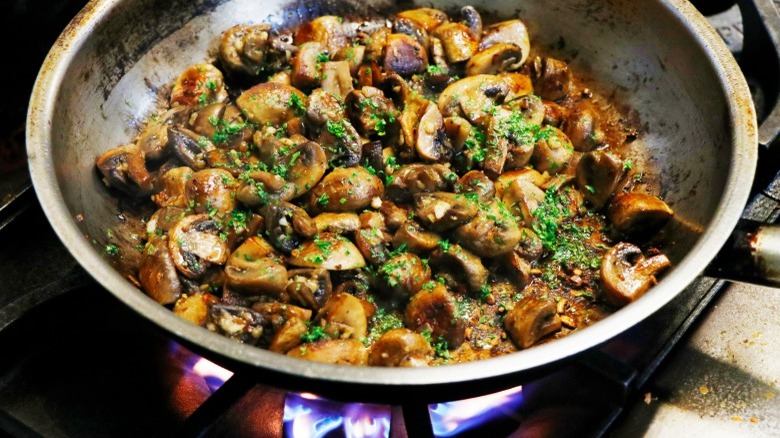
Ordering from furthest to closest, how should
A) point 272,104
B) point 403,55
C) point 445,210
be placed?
point 403,55, point 272,104, point 445,210

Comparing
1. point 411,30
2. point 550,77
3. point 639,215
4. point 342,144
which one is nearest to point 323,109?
point 342,144

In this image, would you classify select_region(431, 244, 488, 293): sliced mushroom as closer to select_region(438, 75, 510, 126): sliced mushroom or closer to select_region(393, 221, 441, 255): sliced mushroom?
select_region(393, 221, 441, 255): sliced mushroom

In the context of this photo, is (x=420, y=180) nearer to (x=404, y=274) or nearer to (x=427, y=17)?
(x=404, y=274)

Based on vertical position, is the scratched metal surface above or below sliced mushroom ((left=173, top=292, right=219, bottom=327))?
below

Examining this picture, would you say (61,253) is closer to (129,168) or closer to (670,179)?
(129,168)

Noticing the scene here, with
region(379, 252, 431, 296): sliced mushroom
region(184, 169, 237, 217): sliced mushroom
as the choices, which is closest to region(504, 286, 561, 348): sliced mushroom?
region(379, 252, 431, 296): sliced mushroom

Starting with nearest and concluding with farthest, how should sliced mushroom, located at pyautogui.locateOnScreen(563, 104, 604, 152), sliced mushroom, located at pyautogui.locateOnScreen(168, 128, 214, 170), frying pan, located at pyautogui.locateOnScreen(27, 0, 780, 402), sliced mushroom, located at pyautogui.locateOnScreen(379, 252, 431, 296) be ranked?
frying pan, located at pyautogui.locateOnScreen(27, 0, 780, 402) < sliced mushroom, located at pyautogui.locateOnScreen(379, 252, 431, 296) < sliced mushroom, located at pyautogui.locateOnScreen(168, 128, 214, 170) < sliced mushroom, located at pyautogui.locateOnScreen(563, 104, 604, 152)

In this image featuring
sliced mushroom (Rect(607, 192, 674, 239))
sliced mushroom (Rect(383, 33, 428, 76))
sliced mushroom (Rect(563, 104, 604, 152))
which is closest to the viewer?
sliced mushroom (Rect(607, 192, 674, 239))
